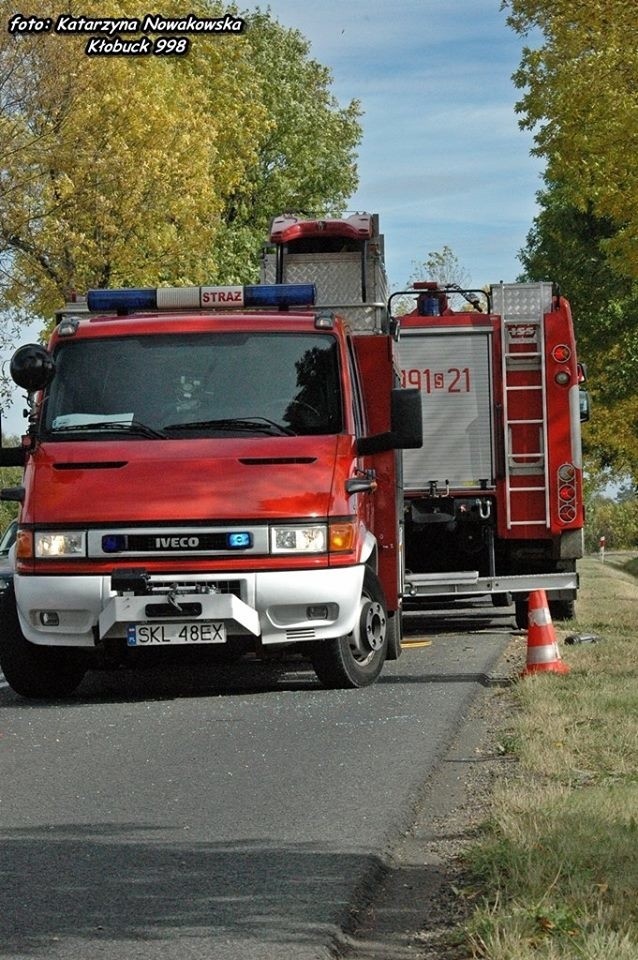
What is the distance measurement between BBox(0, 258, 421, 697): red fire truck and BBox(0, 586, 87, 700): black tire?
0.04 ft

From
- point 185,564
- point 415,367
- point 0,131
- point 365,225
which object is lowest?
point 185,564

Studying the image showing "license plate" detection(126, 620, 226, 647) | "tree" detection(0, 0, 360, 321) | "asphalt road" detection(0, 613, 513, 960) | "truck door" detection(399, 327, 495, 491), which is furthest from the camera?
"tree" detection(0, 0, 360, 321)

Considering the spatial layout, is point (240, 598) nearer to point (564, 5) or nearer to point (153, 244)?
point (564, 5)

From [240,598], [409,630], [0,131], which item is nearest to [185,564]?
[240,598]

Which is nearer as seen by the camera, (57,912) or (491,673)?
(57,912)

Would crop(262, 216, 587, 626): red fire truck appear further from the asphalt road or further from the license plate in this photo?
the license plate

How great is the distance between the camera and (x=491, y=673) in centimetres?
1414

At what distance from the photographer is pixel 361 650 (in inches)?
495

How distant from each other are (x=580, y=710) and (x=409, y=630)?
31.4ft

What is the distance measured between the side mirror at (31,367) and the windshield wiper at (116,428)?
33cm

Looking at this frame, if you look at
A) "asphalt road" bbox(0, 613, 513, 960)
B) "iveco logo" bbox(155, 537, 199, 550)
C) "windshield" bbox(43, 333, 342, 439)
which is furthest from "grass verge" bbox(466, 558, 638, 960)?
"windshield" bbox(43, 333, 342, 439)

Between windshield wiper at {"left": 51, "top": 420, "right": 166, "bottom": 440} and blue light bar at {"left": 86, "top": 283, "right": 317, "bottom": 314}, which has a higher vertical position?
blue light bar at {"left": 86, "top": 283, "right": 317, "bottom": 314}

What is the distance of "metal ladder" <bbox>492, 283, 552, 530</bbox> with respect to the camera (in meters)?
18.2

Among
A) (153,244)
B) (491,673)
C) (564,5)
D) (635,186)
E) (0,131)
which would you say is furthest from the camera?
(153,244)
